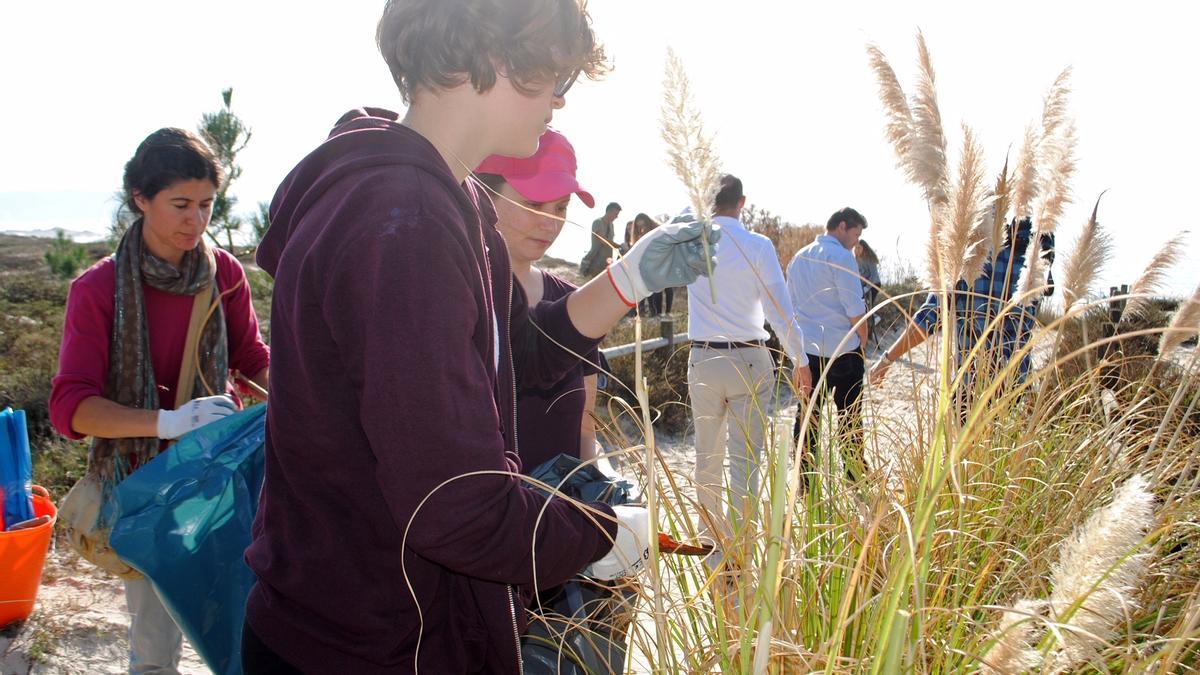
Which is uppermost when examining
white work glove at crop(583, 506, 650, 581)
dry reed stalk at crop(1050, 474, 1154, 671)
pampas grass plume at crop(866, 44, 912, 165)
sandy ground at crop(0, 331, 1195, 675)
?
pampas grass plume at crop(866, 44, 912, 165)

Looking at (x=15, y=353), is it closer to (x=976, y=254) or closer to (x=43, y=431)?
(x=43, y=431)

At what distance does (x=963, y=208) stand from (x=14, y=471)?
10.5 feet

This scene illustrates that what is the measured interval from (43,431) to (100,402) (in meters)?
4.38

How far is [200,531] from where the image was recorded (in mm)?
2188

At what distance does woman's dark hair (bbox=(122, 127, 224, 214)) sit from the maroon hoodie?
1.48 metres

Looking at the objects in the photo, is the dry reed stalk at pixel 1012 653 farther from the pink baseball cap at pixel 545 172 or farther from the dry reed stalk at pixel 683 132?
the pink baseball cap at pixel 545 172

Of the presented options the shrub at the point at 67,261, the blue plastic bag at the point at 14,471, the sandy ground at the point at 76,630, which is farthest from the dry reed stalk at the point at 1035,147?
the shrub at the point at 67,261

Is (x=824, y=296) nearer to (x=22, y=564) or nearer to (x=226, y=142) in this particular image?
(x=22, y=564)

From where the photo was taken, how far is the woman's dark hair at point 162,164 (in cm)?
266

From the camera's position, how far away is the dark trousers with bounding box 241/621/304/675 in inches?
53.2

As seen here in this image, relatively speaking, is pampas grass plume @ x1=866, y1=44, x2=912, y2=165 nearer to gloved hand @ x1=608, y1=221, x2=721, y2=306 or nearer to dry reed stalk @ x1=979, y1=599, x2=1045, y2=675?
gloved hand @ x1=608, y1=221, x2=721, y2=306

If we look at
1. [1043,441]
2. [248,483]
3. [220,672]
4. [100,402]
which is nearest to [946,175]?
[1043,441]

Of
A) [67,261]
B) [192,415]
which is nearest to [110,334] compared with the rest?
[192,415]

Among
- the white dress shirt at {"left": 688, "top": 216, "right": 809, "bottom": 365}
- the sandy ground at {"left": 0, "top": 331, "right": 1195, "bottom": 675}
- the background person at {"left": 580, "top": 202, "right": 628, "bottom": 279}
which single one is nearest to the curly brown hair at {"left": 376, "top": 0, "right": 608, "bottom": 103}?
the sandy ground at {"left": 0, "top": 331, "right": 1195, "bottom": 675}
